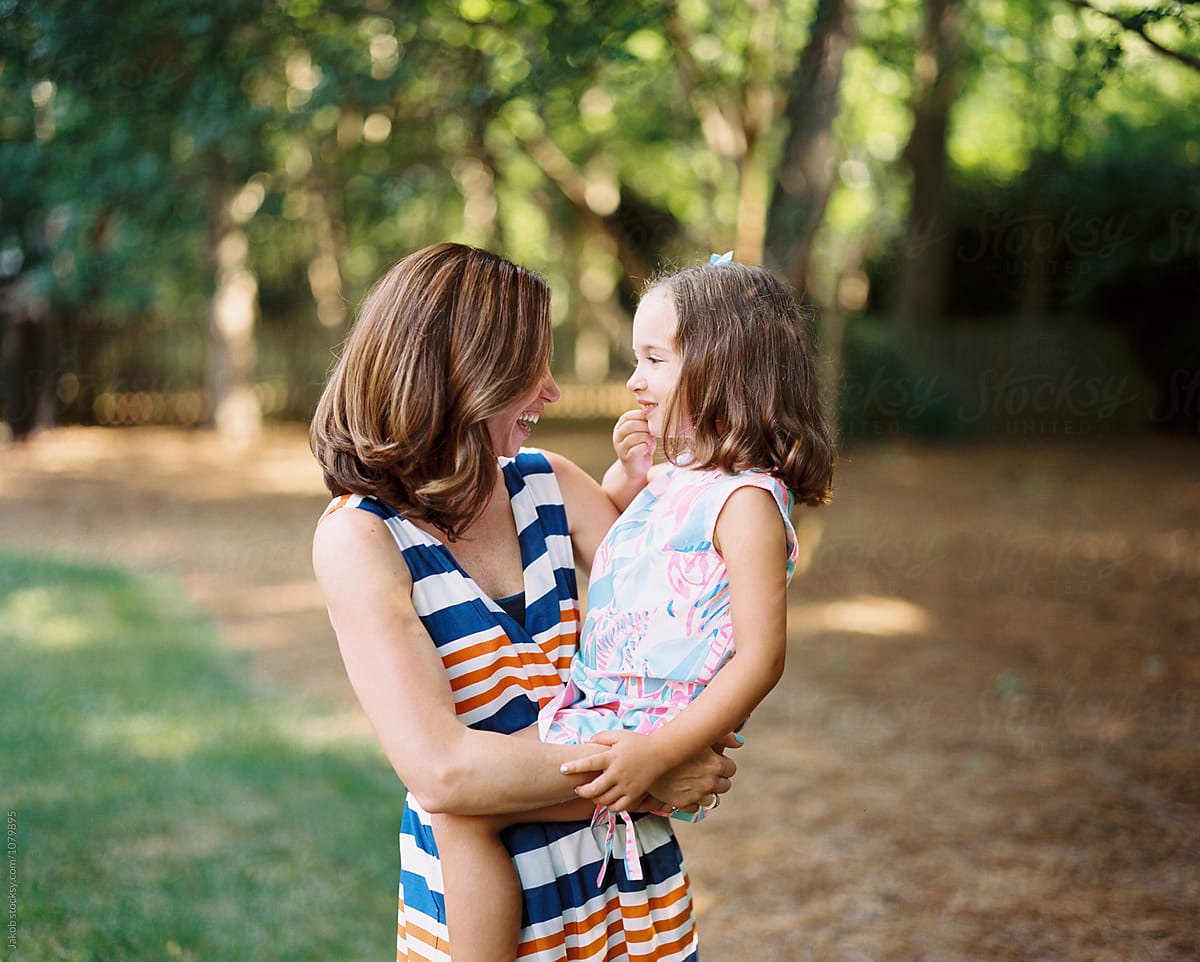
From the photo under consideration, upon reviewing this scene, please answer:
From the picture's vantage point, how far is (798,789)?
526 cm

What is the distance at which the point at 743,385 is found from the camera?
1.91 meters

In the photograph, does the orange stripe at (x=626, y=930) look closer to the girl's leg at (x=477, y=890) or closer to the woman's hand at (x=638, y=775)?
the girl's leg at (x=477, y=890)

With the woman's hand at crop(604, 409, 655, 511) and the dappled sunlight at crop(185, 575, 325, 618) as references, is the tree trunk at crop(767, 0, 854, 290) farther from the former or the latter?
the woman's hand at crop(604, 409, 655, 511)

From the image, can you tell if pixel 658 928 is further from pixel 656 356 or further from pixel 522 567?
pixel 656 356

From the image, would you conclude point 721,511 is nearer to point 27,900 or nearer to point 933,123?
point 27,900

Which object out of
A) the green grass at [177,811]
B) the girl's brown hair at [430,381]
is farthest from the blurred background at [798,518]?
the girl's brown hair at [430,381]

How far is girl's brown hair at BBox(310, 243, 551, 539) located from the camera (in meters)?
1.71

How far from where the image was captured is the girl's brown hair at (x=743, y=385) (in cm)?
190

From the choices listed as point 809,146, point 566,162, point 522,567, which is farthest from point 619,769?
point 566,162

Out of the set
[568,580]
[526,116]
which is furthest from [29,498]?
[568,580]

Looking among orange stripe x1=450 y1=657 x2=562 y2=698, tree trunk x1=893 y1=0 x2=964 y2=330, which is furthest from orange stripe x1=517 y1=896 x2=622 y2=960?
tree trunk x1=893 y1=0 x2=964 y2=330

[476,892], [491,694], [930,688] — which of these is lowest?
[930,688]

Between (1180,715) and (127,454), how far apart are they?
11.6 metres

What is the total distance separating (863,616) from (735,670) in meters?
6.52
